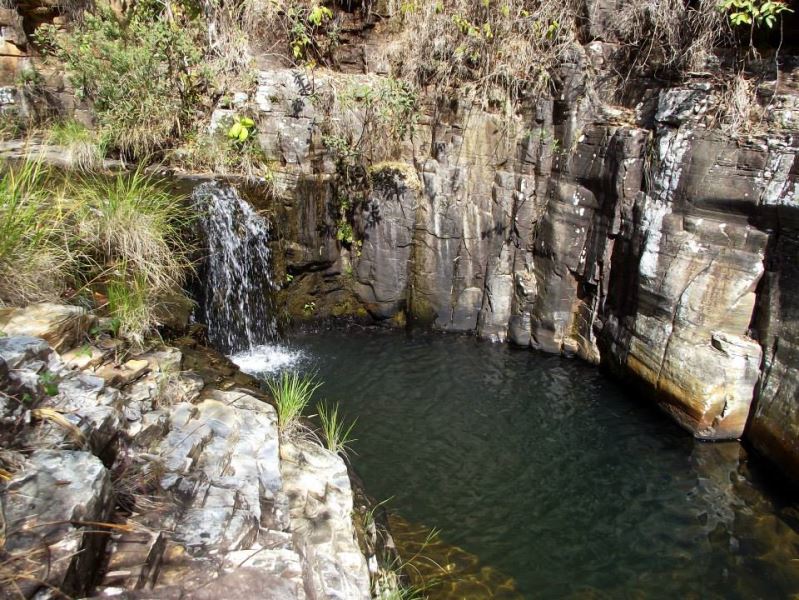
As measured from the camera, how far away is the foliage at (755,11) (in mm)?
5496

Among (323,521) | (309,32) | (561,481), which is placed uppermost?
(309,32)

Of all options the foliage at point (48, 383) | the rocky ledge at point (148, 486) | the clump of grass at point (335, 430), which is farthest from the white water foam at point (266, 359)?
the foliage at point (48, 383)

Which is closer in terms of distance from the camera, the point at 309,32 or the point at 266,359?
the point at 266,359

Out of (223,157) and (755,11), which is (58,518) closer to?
(223,157)

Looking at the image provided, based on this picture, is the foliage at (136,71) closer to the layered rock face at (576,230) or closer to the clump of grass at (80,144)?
the clump of grass at (80,144)

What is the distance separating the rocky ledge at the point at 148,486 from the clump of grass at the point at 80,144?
3749 millimetres

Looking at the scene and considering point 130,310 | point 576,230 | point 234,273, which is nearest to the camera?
point 130,310

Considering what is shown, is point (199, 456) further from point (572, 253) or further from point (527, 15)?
point (527, 15)

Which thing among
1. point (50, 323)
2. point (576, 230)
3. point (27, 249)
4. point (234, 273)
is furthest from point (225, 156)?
point (576, 230)

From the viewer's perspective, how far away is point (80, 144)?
21.1 ft

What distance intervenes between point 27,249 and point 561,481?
4587 mm

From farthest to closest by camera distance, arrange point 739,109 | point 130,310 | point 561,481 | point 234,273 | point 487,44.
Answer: point 487,44 → point 234,273 → point 739,109 → point 561,481 → point 130,310

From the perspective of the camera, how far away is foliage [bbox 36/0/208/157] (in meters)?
7.21

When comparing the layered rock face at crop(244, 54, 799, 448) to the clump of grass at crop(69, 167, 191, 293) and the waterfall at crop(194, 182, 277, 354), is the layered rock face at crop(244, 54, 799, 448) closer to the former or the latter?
the waterfall at crop(194, 182, 277, 354)
